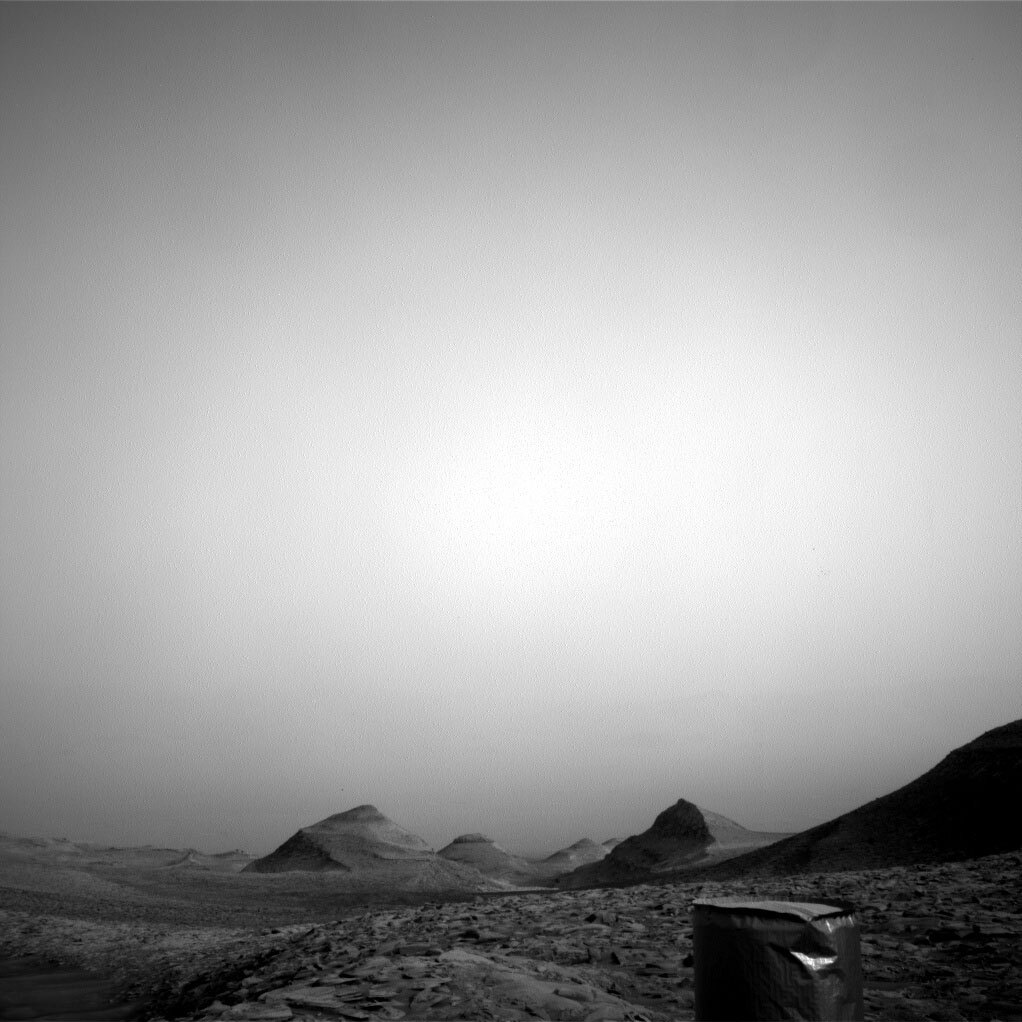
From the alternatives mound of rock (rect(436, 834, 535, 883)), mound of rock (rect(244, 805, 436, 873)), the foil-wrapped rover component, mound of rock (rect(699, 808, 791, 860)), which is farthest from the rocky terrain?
mound of rock (rect(436, 834, 535, 883))

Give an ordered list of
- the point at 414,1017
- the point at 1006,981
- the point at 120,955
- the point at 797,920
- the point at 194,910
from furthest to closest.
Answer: the point at 194,910, the point at 120,955, the point at 1006,981, the point at 414,1017, the point at 797,920

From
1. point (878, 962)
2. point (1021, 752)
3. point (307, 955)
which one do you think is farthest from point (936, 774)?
point (307, 955)

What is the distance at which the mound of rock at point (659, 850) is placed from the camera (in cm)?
5012

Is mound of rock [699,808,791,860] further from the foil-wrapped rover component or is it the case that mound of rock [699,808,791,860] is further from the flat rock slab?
the foil-wrapped rover component

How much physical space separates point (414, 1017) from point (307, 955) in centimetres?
447

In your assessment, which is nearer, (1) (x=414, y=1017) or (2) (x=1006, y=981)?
(1) (x=414, y=1017)

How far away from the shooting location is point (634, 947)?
9.32m

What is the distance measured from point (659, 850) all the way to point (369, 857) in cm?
1883

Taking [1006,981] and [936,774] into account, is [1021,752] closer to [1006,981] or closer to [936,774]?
[936,774]

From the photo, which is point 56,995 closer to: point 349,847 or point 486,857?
point 349,847

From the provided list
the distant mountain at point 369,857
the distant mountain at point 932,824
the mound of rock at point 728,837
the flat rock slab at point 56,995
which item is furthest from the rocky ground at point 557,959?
the mound of rock at point 728,837

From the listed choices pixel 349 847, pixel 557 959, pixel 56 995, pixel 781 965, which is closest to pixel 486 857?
pixel 349 847

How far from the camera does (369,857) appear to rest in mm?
54750

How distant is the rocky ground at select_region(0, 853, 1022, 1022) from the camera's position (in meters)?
6.83
